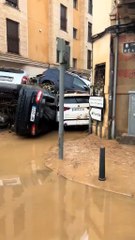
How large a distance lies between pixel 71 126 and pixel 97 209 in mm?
7826

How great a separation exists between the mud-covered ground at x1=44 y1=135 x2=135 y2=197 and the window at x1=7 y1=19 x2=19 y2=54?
39.4 feet

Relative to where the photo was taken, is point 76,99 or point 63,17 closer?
point 76,99

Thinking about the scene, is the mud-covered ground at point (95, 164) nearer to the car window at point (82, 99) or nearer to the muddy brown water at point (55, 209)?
the muddy brown water at point (55, 209)

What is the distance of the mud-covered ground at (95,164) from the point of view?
614 centimetres

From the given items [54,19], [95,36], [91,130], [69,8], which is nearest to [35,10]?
[54,19]

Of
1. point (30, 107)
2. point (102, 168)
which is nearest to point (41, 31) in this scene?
point (30, 107)

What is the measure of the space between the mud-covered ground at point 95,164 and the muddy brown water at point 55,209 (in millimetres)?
300

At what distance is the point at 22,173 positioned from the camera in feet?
23.0

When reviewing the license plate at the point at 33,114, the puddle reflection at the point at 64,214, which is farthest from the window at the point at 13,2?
the puddle reflection at the point at 64,214

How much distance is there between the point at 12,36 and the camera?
20.2 metres

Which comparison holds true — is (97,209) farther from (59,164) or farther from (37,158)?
(37,158)

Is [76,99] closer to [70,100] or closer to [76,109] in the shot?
[70,100]

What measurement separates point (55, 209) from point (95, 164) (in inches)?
104

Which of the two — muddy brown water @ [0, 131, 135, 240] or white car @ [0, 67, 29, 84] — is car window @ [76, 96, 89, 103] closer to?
white car @ [0, 67, 29, 84]
